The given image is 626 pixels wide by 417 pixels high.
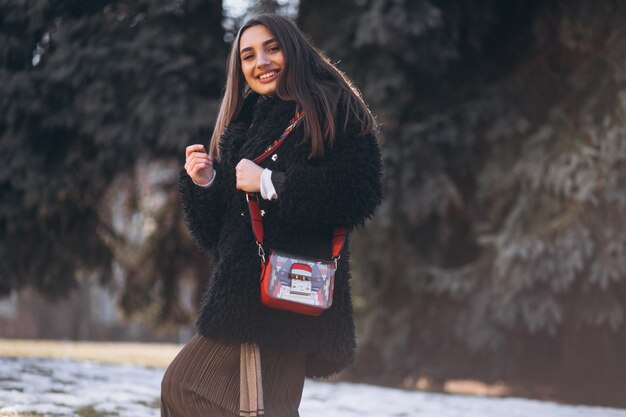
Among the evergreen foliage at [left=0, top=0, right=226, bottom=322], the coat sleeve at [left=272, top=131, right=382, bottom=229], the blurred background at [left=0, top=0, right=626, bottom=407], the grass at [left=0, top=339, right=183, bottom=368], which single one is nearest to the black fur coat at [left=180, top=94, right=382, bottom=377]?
the coat sleeve at [left=272, top=131, right=382, bottom=229]

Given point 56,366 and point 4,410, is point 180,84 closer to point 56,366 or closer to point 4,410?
point 56,366

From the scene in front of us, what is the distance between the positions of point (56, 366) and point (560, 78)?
5376mm

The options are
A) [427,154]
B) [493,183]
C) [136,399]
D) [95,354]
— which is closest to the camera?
[136,399]

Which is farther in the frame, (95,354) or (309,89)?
(95,354)

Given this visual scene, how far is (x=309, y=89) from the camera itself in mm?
2641

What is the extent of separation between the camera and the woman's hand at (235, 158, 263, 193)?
8.15 feet

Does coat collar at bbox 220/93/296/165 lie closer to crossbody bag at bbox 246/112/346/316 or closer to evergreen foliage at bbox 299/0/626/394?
crossbody bag at bbox 246/112/346/316

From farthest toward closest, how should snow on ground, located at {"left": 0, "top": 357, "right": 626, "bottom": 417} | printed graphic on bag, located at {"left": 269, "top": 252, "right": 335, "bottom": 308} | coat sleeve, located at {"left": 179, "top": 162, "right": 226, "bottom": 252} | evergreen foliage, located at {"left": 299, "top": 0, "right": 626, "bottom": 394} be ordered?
evergreen foliage, located at {"left": 299, "top": 0, "right": 626, "bottom": 394}, snow on ground, located at {"left": 0, "top": 357, "right": 626, "bottom": 417}, coat sleeve, located at {"left": 179, "top": 162, "right": 226, "bottom": 252}, printed graphic on bag, located at {"left": 269, "top": 252, "right": 335, "bottom": 308}

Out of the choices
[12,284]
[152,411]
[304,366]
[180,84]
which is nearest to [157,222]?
[12,284]

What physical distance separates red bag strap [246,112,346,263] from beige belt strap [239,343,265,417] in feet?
0.94

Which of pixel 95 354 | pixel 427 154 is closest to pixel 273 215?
pixel 427 154

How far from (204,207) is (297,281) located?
45cm

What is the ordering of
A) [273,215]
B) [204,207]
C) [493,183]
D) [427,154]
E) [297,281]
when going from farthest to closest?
[493,183] < [427,154] < [204,207] < [273,215] < [297,281]

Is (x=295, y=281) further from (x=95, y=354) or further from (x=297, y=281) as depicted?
A: (x=95, y=354)
